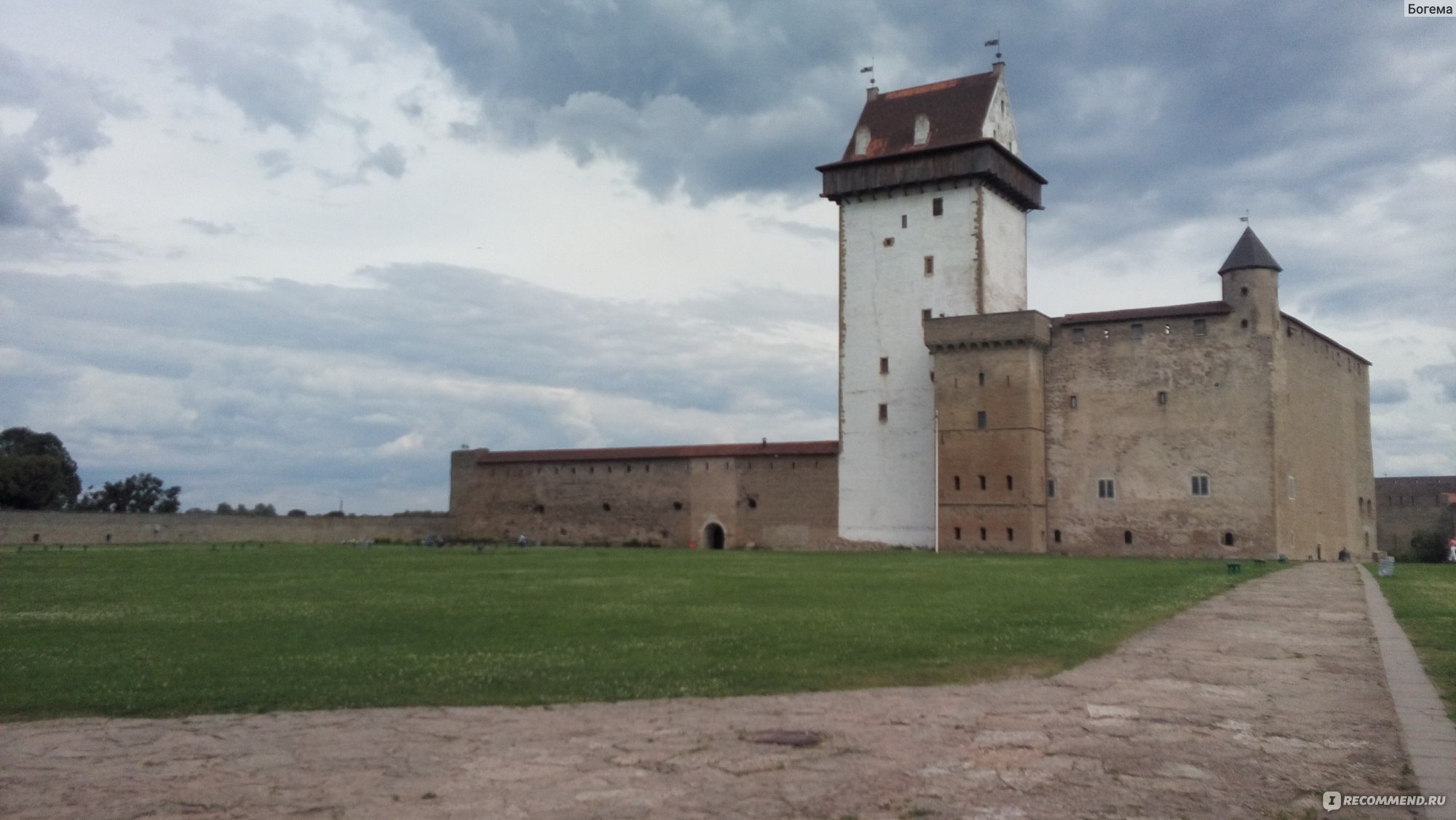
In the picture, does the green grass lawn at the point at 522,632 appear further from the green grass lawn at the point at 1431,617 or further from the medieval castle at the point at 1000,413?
the medieval castle at the point at 1000,413

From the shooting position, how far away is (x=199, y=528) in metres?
50.8

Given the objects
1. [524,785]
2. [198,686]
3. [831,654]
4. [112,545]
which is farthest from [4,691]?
[112,545]

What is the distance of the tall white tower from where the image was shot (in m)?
44.1

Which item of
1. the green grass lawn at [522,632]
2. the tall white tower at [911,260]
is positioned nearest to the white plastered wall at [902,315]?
the tall white tower at [911,260]

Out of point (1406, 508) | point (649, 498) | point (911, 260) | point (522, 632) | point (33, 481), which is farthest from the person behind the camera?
point (33, 481)

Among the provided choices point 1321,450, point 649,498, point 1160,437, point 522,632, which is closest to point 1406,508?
point 1321,450

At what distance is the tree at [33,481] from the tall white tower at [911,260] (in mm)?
49559

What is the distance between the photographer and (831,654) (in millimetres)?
11469

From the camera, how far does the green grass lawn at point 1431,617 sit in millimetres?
9953

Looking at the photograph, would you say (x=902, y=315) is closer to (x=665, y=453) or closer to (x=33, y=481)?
(x=665, y=453)

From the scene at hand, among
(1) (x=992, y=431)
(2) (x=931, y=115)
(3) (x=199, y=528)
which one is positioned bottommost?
(3) (x=199, y=528)

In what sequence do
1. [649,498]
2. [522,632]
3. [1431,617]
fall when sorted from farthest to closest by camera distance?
1. [649,498]
2. [1431,617]
3. [522,632]

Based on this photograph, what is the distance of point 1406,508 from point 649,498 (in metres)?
37.7

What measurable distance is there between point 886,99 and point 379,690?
4311 cm
